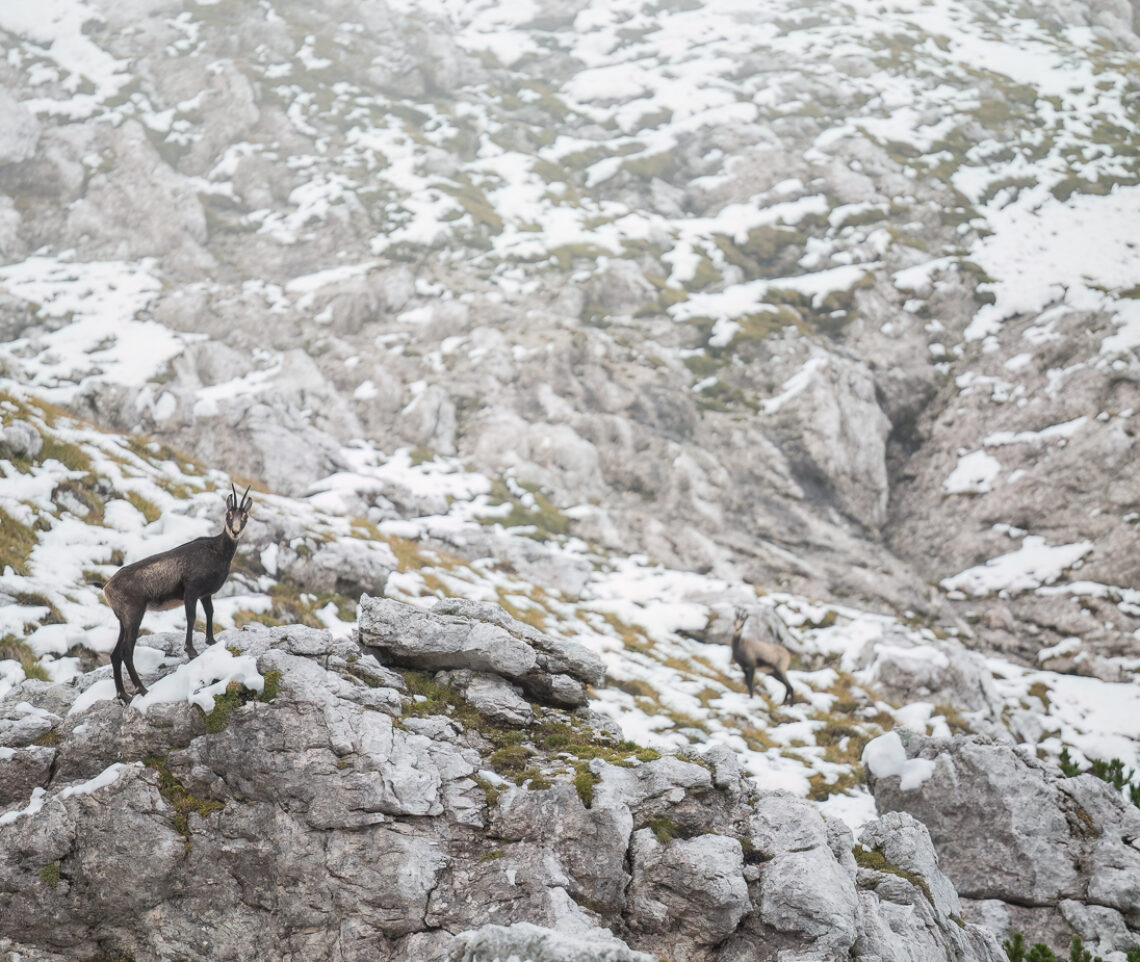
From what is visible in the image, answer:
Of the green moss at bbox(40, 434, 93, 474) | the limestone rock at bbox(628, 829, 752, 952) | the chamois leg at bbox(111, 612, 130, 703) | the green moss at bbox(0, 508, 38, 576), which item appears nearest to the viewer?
the limestone rock at bbox(628, 829, 752, 952)

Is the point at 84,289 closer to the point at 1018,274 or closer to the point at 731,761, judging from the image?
the point at 731,761

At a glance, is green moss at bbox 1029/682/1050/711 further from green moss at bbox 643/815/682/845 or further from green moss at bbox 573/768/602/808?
green moss at bbox 573/768/602/808

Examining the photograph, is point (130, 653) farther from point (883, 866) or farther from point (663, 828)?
point (883, 866)

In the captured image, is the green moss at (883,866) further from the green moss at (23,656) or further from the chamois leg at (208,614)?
the green moss at (23,656)

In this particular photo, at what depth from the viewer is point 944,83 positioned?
73188 mm

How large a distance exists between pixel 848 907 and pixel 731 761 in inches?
103

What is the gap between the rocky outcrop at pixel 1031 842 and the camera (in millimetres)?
14109

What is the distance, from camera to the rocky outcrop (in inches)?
555

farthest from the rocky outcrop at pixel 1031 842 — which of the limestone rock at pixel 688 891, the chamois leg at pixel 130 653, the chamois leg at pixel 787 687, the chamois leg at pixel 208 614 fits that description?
the chamois leg at pixel 130 653

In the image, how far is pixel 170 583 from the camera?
36.6ft

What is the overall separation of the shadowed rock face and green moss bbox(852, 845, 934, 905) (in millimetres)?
78

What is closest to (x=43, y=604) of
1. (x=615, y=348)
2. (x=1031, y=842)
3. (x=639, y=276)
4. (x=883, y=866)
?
(x=883, y=866)

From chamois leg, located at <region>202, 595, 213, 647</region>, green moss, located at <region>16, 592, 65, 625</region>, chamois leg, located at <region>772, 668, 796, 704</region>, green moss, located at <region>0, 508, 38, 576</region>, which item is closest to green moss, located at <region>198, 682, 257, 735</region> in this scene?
chamois leg, located at <region>202, 595, 213, 647</region>

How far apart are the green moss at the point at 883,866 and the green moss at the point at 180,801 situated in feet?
28.6
